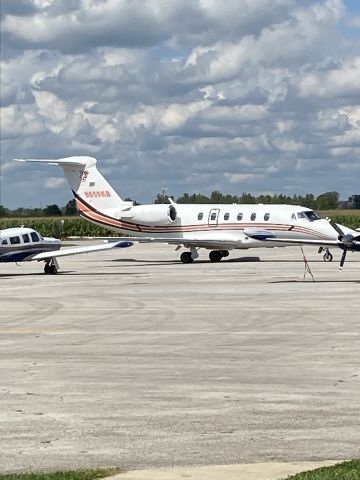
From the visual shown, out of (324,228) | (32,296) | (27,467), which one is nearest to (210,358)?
(27,467)

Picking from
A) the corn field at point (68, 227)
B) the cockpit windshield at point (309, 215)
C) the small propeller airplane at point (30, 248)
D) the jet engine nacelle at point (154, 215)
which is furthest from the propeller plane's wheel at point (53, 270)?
the corn field at point (68, 227)

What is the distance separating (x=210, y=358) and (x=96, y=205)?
40.4 metres

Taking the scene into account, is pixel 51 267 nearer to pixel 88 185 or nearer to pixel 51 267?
pixel 51 267

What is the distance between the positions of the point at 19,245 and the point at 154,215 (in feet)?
41.0

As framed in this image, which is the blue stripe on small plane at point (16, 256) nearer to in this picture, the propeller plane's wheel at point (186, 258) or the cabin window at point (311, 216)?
the propeller plane's wheel at point (186, 258)

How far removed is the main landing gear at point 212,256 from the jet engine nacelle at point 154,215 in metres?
1.99

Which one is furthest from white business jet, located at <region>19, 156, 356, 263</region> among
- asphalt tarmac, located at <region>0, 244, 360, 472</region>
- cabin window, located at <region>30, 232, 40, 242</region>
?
asphalt tarmac, located at <region>0, 244, 360, 472</region>

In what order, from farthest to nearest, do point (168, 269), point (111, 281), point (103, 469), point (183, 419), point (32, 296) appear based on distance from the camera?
point (168, 269), point (111, 281), point (32, 296), point (183, 419), point (103, 469)

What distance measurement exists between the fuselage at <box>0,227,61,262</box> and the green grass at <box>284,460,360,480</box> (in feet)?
112

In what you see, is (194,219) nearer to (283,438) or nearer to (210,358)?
(210,358)

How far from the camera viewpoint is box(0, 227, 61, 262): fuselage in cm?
4294

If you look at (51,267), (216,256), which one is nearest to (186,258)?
(216,256)

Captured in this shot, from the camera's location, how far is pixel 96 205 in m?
57.8

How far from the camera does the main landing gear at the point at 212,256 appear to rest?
54.0 meters
